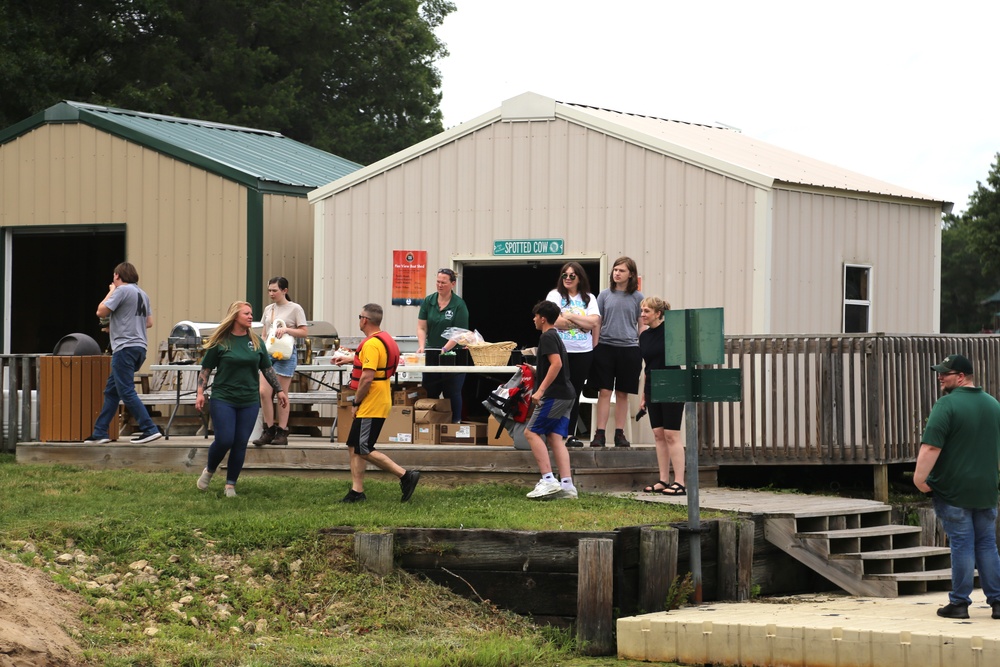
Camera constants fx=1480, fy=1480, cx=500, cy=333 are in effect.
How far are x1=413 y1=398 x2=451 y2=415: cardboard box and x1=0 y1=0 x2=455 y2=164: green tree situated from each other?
69.2 feet

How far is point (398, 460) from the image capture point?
13492 mm

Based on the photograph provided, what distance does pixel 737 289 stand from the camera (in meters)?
15.1

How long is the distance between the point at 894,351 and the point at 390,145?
29.8 m

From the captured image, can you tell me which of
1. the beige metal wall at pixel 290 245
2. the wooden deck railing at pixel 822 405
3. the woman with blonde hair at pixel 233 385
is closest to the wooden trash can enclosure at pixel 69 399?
the beige metal wall at pixel 290 245

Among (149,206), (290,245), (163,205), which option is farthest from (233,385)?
(149,206)

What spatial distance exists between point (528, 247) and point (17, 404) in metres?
5.73

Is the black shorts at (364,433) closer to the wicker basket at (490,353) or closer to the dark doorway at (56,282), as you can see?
the wicker basket at (490,353)

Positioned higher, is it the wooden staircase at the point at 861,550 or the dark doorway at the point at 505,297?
the dark doorway at the point at 505,297

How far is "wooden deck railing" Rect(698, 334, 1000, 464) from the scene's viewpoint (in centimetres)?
1380

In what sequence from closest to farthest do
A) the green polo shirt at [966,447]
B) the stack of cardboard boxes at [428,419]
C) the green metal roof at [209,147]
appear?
the green polo shirt at [966,447] → the stack of cardboard boxes at [428,419] → the green metal roof at [209,147]

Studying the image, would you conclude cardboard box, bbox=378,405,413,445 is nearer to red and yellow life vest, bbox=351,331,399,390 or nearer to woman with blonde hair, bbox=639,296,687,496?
red and yellow life vest, bbox=351,331,399,390

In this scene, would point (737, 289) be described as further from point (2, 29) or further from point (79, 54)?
point (79, 54)

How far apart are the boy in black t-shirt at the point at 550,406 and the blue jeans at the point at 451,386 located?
7.62 feet

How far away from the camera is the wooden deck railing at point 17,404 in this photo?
50.9 ft
